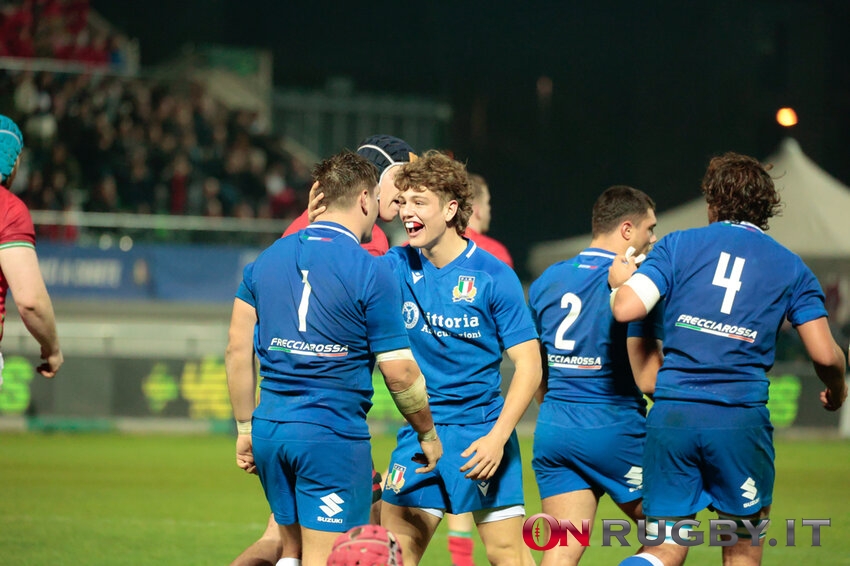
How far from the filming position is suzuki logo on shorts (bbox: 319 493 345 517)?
167 inches

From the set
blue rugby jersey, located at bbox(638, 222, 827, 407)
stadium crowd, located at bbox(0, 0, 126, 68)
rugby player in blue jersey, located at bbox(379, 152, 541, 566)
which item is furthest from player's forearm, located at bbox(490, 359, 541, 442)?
stadium crowd, located at bbox(0, 0, 126, 68)

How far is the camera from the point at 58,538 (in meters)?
8.06

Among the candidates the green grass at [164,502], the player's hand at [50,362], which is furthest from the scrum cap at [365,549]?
the green grass at [164,502]

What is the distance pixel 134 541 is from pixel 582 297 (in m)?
4.42

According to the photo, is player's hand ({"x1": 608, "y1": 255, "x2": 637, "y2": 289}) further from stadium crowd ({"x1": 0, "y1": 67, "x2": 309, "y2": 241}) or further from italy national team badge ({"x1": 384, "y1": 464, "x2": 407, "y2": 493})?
stadium crowd ({"x1": 0, "y1": 67, "x2": 309, "y2": 241})

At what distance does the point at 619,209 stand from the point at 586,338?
0.74 m

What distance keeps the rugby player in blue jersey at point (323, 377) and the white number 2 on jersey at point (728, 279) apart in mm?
1383

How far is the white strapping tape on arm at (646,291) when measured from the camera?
4617mm

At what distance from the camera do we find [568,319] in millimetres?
5480

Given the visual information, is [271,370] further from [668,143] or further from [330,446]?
[668,143]

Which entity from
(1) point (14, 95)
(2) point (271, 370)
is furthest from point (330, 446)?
(1) point (14, 95)

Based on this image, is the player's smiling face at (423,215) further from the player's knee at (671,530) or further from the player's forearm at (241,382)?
the player's knee at (671,530)

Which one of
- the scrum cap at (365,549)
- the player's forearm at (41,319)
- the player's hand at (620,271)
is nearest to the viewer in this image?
the scrum cap at (365,549)

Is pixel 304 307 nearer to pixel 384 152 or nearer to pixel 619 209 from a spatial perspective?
pixel 384 152
